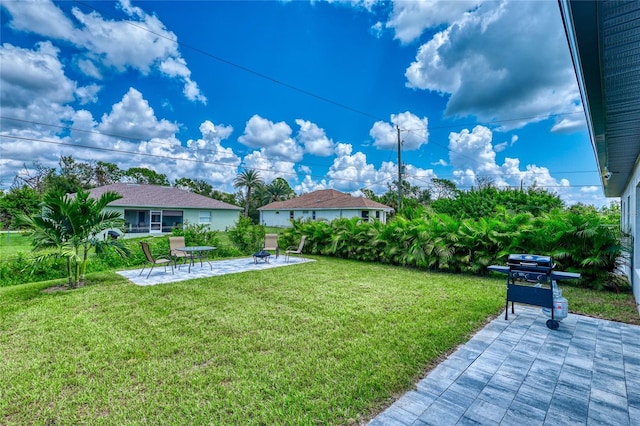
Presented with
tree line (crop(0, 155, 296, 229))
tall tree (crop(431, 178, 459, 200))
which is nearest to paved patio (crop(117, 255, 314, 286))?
tree line (crop(0, 155, 296, 229))

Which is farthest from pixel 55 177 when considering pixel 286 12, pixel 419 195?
pixel 419 195

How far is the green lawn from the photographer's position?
2.39 meters

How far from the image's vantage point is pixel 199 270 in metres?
8.58

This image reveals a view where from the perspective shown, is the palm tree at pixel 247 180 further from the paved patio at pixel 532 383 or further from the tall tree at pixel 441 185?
the paved patio at pixel 532 383

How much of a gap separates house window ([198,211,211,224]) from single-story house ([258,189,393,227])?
6789mm

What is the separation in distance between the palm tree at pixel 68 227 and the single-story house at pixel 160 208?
14777 millimetres

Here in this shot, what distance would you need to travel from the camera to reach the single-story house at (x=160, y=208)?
68.1 ft

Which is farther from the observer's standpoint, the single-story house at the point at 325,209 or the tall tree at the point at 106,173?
the tall tree at the point at 106,173

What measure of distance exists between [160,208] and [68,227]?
16499 millimetres

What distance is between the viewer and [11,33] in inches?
412

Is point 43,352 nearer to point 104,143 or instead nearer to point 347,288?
point 347,288

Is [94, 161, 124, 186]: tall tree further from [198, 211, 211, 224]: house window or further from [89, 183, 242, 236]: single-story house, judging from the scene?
[198, 211, 211, 224]: house window

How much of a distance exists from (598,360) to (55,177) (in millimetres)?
37978

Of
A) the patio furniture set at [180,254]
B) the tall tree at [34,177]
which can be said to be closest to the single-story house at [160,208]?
the tall tree at [34,177]
